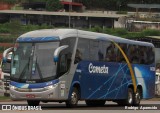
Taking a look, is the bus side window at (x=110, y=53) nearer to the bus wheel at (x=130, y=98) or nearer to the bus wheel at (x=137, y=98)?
the bus wheel at (x=130, y=98)

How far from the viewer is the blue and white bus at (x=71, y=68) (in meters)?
22.2

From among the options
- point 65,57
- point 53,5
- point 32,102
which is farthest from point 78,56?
point 53,5

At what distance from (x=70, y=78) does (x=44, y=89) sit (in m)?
1.26

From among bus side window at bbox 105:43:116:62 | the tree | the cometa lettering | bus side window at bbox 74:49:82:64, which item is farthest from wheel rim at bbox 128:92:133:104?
the tree

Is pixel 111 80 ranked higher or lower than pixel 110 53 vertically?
lower

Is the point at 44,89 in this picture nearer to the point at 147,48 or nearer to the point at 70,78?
the point at 70,78

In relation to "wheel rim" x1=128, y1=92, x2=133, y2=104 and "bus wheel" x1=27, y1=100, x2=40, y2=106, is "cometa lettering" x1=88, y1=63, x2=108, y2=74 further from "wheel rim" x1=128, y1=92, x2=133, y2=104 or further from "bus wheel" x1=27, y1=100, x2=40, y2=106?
"bus wheel" x1=27, y1=100, x2=40, y2=106

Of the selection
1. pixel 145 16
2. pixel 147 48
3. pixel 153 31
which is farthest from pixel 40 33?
pixel 145 16

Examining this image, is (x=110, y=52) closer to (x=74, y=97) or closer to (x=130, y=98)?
(x=130, y=98)

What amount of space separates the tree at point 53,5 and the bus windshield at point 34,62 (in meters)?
84.4

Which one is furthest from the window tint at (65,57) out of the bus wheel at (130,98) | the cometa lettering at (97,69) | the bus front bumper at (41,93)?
the bus wheel at (130,98)

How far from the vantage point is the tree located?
351 ft

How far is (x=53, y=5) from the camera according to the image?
107188mm

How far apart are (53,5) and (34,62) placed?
280 feet
